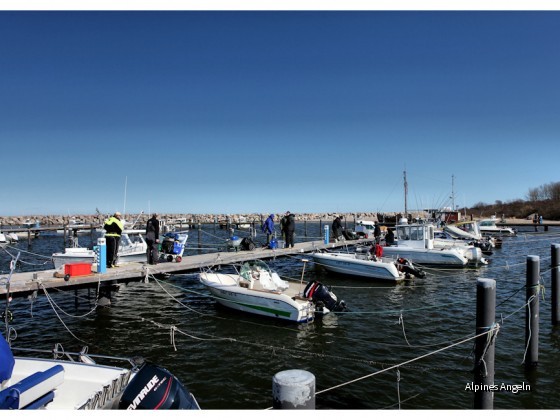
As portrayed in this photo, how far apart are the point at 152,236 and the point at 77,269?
313cm

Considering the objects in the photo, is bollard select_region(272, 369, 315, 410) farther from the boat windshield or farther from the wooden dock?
the boat windshield

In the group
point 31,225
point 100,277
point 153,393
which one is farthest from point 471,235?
point 31,225

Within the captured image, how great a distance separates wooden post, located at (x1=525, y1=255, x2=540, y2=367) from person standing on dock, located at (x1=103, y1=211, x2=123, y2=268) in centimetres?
1285

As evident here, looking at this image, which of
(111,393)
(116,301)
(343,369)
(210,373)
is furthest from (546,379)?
(116,301)

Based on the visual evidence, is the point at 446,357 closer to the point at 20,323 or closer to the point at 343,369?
Answer: the point at 343,369

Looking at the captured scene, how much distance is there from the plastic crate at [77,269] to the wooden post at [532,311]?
43.1 feet

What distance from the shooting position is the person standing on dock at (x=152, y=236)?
1588 cm

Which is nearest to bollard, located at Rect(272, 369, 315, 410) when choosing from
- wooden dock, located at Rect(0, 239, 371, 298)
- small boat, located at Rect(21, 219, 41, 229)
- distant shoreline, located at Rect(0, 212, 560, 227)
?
wooden dock, located at Rect(0, 239, 371, 298)

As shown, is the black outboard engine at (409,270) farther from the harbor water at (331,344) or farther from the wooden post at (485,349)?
the wooden post at (485,349)

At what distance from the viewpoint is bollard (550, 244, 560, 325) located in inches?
420

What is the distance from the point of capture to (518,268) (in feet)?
75.8

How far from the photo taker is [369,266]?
19156 millimetres
